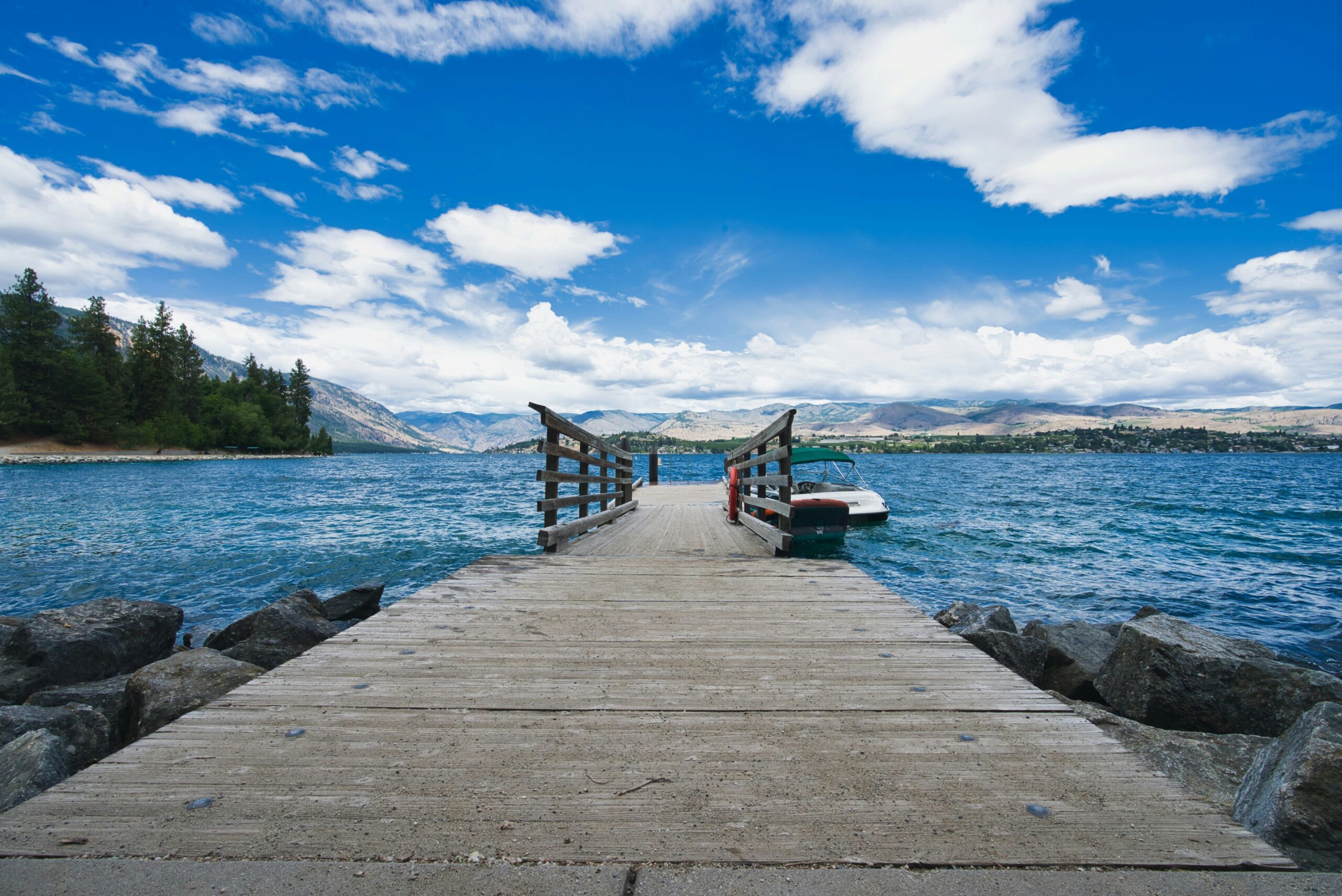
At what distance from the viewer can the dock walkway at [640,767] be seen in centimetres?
197

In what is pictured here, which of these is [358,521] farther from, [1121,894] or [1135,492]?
[1135,492]

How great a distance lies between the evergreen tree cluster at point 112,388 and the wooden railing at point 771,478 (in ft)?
305

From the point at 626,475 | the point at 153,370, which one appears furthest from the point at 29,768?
the point at 153,370

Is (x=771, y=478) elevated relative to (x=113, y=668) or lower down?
elevated

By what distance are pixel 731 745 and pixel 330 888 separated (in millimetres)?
1548

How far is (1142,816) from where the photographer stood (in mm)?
2146

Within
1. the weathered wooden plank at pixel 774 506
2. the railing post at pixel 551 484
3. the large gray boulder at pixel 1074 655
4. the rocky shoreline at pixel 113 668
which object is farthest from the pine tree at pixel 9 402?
the large gray boulder at pixel 1074 655

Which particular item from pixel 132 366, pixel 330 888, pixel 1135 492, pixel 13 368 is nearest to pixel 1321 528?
pixel 1135 492

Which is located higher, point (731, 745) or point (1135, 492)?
point (731, 745)

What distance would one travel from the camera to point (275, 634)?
709 cm

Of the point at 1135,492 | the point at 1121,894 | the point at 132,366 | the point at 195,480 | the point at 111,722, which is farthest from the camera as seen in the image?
the point at 132,366

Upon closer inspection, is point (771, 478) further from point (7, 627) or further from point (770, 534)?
point (7, 627)

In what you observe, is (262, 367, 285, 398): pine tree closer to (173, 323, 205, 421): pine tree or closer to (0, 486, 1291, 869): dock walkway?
(173, 323, 205, 421): pine tree

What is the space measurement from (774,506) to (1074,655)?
3.76 metres
